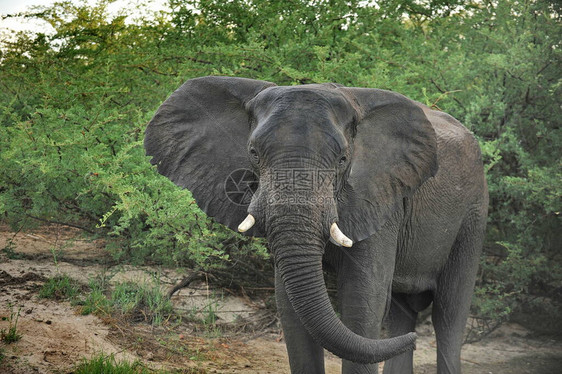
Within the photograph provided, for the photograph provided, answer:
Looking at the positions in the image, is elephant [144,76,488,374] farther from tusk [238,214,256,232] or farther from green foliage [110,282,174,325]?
green foliage [110,282,174,325]

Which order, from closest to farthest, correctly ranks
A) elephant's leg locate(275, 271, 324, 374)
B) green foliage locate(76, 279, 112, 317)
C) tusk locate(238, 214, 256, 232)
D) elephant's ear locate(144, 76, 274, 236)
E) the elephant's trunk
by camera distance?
the elephant's trunk < tusk locate(238, 214, 256, 232) < elephant's ear locate(144, 76, 274, 236) < elephant's leg locate(275, 271, 324, 374) < green foliage locate(76, 279, 112, 317)

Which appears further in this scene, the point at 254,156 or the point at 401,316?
the point at 401,316

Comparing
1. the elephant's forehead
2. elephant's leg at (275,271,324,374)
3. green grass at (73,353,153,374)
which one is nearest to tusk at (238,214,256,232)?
the elephant's forehead

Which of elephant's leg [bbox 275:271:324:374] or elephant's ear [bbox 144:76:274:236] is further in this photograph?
elephant's leg [bbox 275:271:324:374]

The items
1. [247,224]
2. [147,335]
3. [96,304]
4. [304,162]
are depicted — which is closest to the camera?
[304,162]

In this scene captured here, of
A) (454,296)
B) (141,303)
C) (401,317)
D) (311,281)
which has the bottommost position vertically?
(141,303)

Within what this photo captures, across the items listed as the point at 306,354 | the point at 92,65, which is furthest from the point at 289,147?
the point at 92,65

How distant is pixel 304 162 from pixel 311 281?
0.66 m

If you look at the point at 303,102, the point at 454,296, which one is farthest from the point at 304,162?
the point at 454,296

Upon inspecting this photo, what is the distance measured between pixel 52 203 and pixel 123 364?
3.06 meters

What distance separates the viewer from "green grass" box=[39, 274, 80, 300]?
6676 mm

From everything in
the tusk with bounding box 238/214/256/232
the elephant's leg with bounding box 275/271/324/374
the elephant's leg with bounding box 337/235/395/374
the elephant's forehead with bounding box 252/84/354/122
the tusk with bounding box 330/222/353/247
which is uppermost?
the elephant's forehead with bounding box 252/84/354/122

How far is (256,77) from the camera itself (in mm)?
7980

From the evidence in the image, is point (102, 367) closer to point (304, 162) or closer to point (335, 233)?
point (335, 233)
